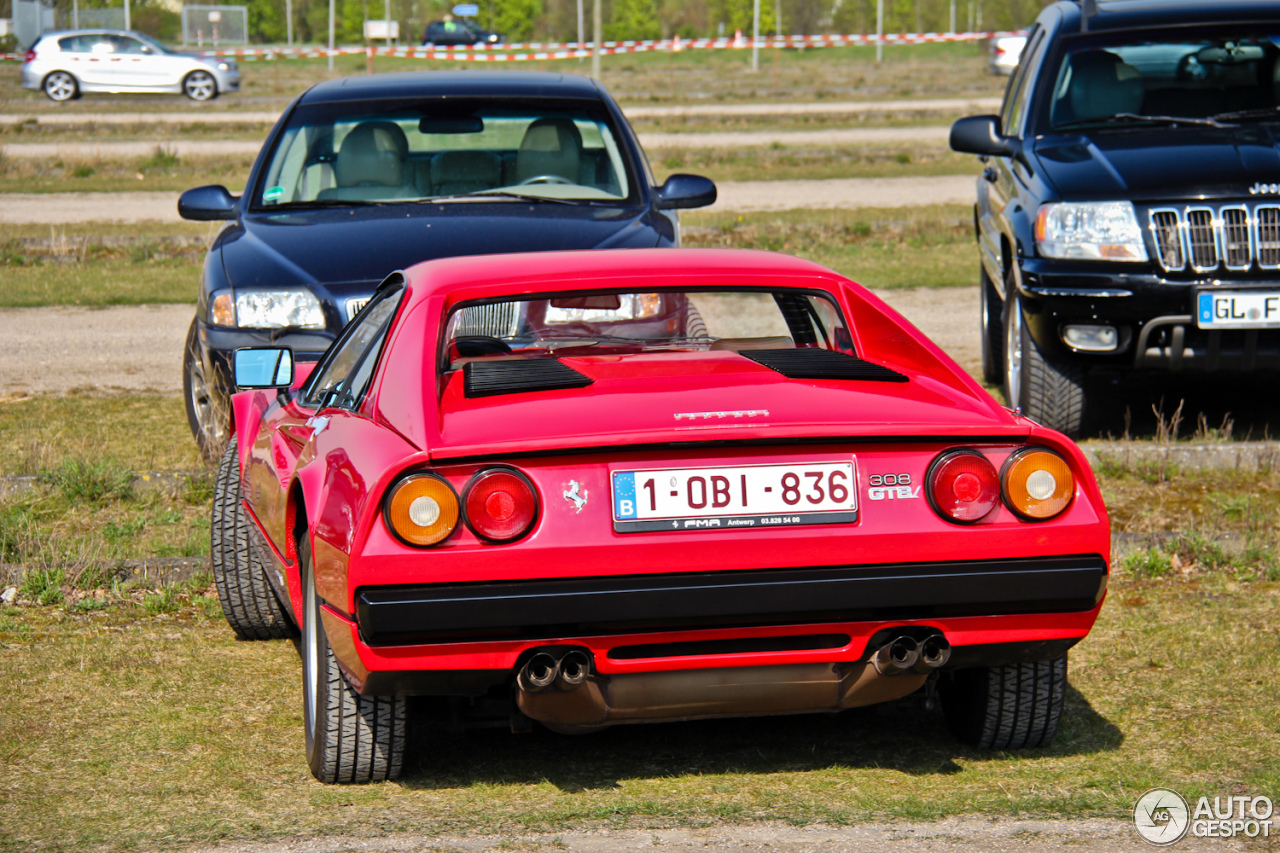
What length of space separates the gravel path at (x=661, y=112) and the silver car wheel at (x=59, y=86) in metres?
2.42

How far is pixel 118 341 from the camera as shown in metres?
11.1

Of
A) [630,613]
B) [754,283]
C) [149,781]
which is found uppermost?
[754,283]

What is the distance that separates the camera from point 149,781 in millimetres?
3896

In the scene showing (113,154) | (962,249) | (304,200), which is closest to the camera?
(304,200)

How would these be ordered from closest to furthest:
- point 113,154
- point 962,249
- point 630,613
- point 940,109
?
point 630,613 → point 962,249 → point 113,154 → point 940,109

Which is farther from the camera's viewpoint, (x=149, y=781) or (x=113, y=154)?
(x=113, y=154)

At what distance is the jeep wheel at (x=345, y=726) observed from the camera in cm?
373

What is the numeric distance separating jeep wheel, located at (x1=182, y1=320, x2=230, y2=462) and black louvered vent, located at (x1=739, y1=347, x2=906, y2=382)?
11.1ft

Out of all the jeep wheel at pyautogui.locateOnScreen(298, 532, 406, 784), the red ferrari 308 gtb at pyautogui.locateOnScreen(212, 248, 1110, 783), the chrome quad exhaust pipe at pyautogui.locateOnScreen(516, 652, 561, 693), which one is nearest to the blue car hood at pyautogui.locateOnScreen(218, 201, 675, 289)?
the red ferrari 308 gtb at pyautogui.locateOnScreen(212, 248, 1110, 783)

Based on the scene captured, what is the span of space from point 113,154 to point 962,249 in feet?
50.9

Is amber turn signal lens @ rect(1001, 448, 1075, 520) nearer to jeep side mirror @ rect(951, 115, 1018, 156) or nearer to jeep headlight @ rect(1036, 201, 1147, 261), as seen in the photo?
jeep headlight @ rect(1036, 201, 1147, 261)

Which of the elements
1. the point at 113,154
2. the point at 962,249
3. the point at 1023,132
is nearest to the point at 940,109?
the point at 113,154

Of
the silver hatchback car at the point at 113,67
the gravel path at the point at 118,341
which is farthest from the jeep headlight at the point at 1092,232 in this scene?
the silver hatchback car at the point at 113,67

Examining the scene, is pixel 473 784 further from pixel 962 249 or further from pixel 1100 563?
pixel 962 249
